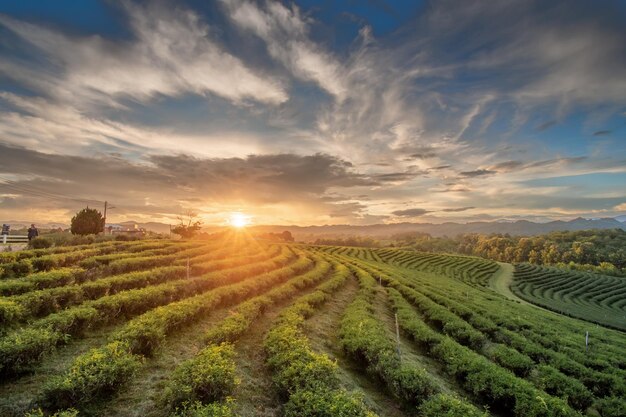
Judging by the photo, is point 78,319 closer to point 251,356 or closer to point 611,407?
point 251,356

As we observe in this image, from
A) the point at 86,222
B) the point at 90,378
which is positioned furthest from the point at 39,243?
the point at 90,378

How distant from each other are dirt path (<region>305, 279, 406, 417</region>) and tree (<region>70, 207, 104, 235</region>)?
182 ft

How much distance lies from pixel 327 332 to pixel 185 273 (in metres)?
14.4

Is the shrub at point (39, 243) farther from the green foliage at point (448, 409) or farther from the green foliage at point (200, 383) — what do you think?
the green foliage at point (448, 409)

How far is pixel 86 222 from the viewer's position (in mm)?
61125

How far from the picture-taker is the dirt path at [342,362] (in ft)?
41.2

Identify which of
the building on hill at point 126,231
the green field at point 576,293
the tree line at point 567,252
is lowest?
the green field at point 576,293

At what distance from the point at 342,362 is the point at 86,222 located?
63.4 metres

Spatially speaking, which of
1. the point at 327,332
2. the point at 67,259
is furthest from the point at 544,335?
the point at 67,259

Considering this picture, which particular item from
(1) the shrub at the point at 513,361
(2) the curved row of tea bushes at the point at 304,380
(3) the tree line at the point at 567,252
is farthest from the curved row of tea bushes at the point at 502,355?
(3) the tree line at the point at 567,252

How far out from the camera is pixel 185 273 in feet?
90.4

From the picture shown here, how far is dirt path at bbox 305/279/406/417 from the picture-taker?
1256 cm

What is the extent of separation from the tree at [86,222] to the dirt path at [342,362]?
55.5 m

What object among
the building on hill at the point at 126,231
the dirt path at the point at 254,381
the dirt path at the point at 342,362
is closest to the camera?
the dirt path at the point at 254,381
